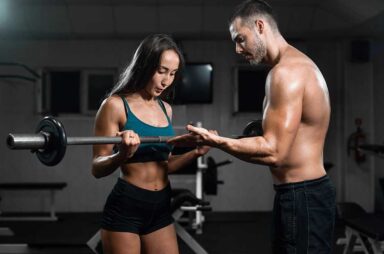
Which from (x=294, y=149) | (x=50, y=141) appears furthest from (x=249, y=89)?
(x=50, y=141)

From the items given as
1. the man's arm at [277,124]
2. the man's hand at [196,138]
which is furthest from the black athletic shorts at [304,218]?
the man's hand at [196,138]

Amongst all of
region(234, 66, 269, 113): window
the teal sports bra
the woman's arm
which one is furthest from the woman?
region(234, 66, 269, 113): window

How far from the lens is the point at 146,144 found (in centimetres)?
196

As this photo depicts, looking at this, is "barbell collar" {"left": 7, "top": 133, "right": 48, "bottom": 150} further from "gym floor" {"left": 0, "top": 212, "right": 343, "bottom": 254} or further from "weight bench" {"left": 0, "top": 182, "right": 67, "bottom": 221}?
"weight bench" {"left": 0, "top": 182, "right": 67, "bottom": 221}

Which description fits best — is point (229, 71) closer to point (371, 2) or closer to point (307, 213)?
point (371, 2)

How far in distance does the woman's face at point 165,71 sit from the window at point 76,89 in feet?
15.9

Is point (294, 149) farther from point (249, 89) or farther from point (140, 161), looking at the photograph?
point (249, 89)

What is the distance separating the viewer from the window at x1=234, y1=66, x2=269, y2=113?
266 inches

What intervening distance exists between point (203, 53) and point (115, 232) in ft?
16.7

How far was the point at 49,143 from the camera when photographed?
1.70m

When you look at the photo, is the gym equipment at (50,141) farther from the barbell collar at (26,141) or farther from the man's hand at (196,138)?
the man's hand at (196,138)

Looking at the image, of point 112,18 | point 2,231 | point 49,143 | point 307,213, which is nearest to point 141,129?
point 49,143

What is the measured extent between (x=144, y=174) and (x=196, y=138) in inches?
11.7

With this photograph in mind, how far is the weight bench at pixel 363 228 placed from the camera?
10.5 feet
